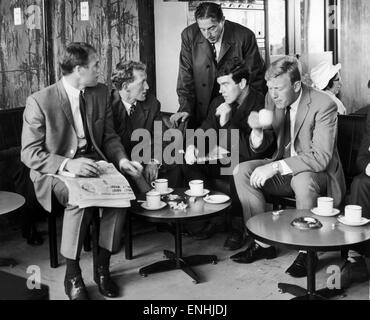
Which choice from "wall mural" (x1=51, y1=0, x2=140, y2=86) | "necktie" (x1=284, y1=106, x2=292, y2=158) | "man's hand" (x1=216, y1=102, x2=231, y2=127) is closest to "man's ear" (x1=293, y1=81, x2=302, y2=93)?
"necktie" (x1=284, y1=106, x2=292, y2=158)

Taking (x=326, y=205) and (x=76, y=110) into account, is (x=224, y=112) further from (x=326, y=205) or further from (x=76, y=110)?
(x=326, y=205)

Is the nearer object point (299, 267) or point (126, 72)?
point (299, 267)

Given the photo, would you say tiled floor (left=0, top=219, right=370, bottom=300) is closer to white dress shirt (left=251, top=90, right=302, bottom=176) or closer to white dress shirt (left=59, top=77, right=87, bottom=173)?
white dress shirt (left=251, top=90, right=302, bottom=176)

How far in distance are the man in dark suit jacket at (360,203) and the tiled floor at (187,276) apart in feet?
0.22

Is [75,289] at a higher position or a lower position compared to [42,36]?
lower

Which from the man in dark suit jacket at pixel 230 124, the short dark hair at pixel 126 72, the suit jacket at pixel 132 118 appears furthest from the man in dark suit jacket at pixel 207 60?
the short dark hair at pixel 126 72

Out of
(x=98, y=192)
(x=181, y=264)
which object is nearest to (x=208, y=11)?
(x=98, y=192)

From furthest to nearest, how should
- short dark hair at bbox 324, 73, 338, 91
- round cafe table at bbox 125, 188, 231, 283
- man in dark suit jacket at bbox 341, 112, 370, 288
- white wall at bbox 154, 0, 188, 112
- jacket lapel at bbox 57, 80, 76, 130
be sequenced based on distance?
white wall at bbox 154, 0, 188, 112 < short dark hair at bbox 324, 73, 338, 91 < jacket lapel at bbox 57, 80, 76, 130 < man in dark suit jacket at bbox 341, 112, 370, 288 < round cafe table at bbox 125, 188, 231, 283

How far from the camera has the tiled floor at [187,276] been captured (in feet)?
11.6

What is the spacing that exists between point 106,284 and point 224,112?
160 centimetres

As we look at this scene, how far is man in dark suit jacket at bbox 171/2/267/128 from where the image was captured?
4738 millimetres

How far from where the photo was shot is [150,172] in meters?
4.31

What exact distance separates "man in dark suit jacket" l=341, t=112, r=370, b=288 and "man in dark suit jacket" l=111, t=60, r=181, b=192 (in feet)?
4.44
